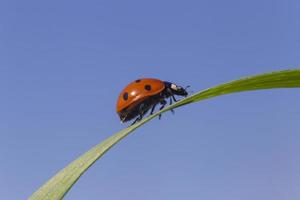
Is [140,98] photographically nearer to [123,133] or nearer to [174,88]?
[174,88]

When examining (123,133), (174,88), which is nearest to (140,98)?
(174,88)

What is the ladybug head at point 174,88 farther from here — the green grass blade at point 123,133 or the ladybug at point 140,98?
the green grass blade at point 123,133

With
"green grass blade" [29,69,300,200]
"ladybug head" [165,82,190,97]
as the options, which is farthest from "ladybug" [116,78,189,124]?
"green grass blade" [29,69,300,200]

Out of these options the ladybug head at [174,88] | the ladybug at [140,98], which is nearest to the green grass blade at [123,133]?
the ladybug at [140,98]

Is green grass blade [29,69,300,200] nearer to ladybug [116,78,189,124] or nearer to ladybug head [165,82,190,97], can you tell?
ladybug [116,78,189,124]

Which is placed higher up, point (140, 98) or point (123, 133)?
point (140, 98)

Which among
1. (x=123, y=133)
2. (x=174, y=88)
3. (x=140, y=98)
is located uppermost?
(x=174, y=88)

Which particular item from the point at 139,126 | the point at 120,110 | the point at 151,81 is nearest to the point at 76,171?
the point at 139,126

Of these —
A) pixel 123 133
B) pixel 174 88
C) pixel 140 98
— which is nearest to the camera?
pixel 123 133
